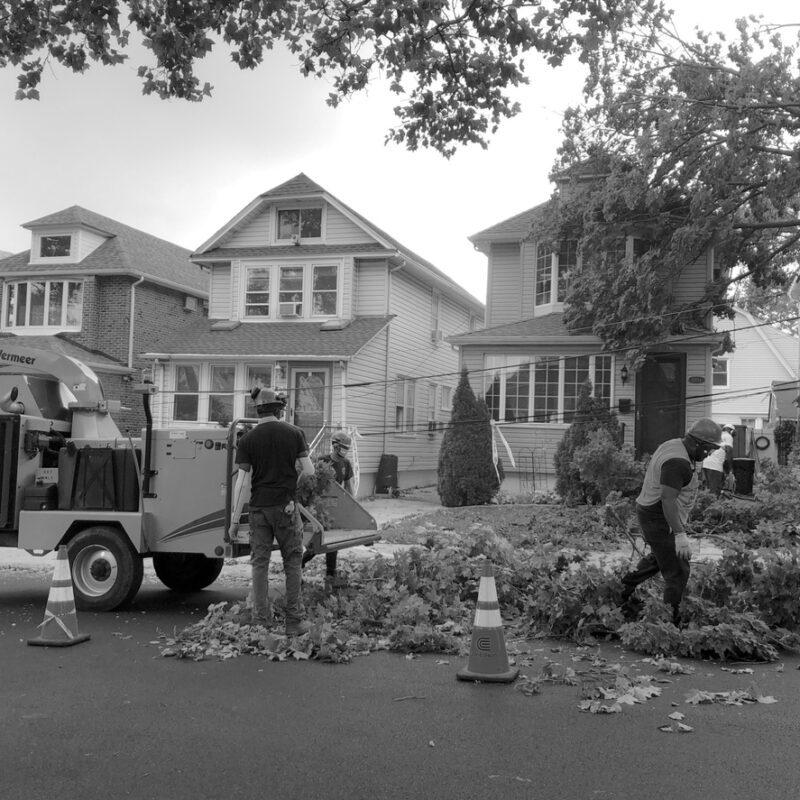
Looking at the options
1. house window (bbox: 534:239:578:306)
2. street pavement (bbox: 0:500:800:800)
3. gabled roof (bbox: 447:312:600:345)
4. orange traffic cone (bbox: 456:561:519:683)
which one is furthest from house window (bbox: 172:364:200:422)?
orange traffic cone (bbox: 456:561:519:683)

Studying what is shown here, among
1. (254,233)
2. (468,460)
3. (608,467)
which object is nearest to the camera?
(608,467)

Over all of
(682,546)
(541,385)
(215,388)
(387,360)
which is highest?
(387,360)

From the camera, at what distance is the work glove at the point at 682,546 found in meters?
6.96

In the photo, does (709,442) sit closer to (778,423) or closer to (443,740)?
(443,740)

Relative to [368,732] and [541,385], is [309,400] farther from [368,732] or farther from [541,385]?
[368,732]

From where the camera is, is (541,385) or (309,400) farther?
(309,400)

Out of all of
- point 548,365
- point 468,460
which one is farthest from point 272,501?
A: point 548,365

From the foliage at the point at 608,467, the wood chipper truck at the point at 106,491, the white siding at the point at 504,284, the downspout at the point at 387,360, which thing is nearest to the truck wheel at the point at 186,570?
the wood chipper truck at the point at 106,491

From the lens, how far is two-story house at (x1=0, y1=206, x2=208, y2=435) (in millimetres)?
26672

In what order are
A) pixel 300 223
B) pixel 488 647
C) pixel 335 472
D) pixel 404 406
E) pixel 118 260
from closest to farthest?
pixel 488 647, pixel 335 472, pixel 300 223, pixel 404 406, pixel 118 260

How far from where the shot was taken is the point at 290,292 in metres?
24.3

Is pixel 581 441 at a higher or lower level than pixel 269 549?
higher

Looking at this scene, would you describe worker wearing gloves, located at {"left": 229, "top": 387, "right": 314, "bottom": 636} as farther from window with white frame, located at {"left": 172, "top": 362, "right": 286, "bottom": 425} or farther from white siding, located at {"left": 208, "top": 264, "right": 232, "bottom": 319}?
white siding, located at {"left": 208, "top": 264, "right": 232, "bottom": 319}

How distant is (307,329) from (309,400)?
6.96ft
